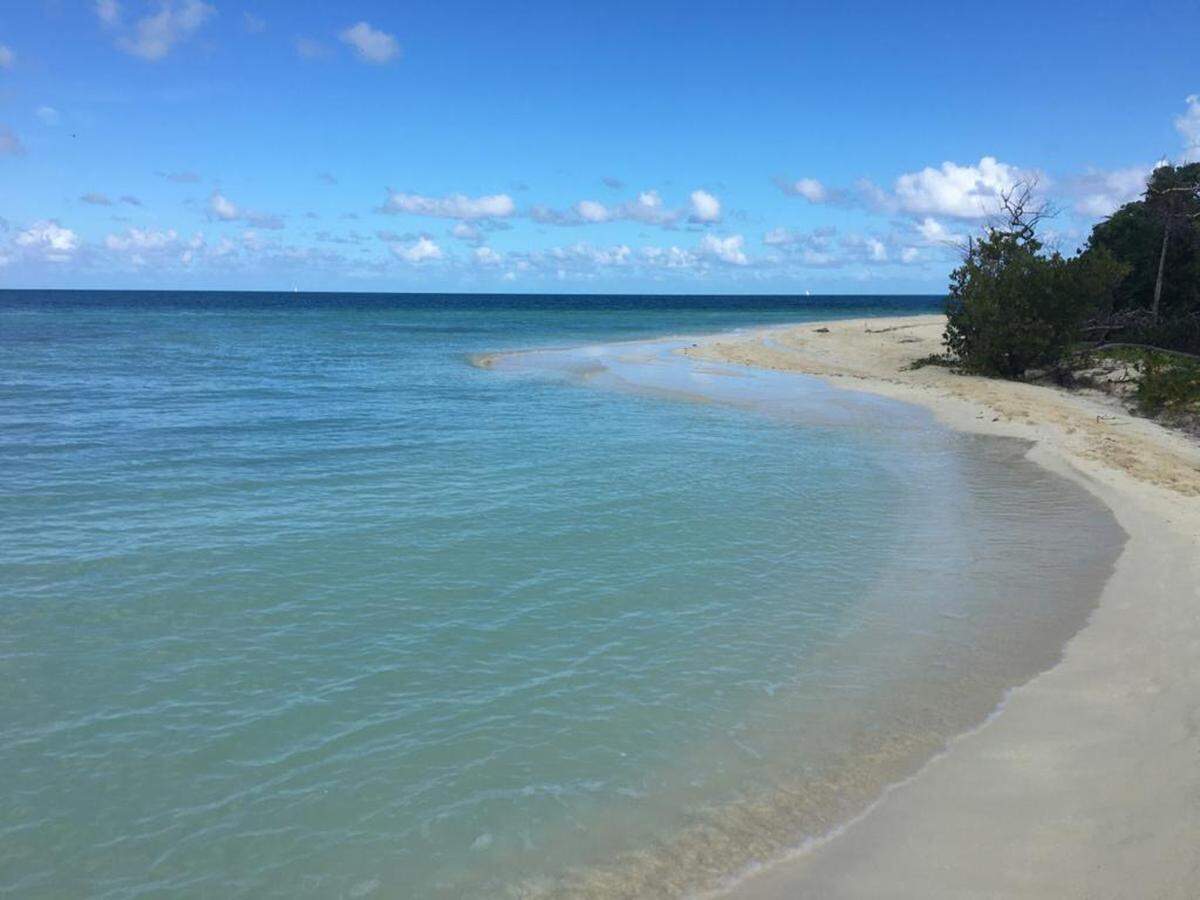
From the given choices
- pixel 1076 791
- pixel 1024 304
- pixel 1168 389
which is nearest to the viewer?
pixel 1076 791

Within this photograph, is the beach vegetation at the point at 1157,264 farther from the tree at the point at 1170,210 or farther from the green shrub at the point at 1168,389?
the green shrub at the point at 1168,389

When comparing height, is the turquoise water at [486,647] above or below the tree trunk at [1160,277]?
below

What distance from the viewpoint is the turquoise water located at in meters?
5.21

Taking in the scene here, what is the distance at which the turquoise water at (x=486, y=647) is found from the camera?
521 centimetres

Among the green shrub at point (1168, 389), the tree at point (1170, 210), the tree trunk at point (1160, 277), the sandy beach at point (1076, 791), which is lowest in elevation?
the sandy beach at point (1076, 791)

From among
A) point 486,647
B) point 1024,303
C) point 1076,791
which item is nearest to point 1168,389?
point 1024,303

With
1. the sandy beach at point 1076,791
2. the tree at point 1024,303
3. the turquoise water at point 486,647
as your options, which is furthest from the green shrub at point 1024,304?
the sandy beach at point 1076,791

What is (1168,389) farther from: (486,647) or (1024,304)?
(486,647)

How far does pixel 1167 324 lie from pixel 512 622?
96.7 feet

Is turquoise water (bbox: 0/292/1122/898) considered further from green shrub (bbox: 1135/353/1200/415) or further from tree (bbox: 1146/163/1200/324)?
tree (bbox: 1146/163/1200/324)

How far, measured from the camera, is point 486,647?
307 inches

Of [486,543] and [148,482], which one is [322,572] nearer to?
[486,543]

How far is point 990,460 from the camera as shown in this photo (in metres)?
16.9

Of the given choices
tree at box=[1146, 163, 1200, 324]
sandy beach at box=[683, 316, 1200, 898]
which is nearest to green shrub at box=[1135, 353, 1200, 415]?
tree at box=[1146, 163, 1200, 324]
